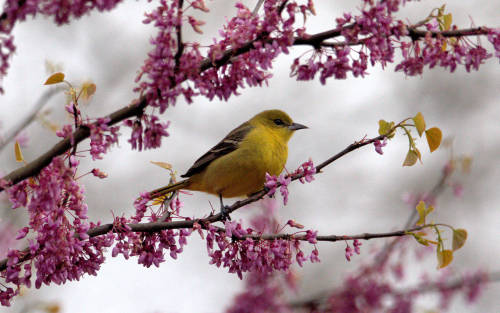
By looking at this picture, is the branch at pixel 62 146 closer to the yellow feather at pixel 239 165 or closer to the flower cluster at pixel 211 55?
the flower cluster at pixel 211 55

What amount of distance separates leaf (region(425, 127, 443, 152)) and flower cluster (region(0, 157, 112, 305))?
1868 millimetres

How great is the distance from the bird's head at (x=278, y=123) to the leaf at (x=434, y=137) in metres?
3.24

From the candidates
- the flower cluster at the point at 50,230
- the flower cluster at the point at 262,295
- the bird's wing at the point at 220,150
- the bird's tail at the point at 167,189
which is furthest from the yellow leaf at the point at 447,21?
the flower cluster at the point at 262,295

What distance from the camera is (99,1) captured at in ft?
7.12

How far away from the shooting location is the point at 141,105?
97.7 inches

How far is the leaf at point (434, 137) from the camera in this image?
9.87 feet

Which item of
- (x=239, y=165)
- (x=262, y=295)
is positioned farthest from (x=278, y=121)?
(x=262, y=295)

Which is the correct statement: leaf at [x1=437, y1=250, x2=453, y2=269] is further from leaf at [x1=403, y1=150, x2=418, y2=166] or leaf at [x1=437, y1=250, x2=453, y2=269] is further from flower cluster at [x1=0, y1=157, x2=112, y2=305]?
flower cluster at [x1=0, y1=157, x2=112, y2=305]

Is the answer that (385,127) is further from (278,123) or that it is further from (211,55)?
(278,123)

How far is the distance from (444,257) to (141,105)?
5.89 ft

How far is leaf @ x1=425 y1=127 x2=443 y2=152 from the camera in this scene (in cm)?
301

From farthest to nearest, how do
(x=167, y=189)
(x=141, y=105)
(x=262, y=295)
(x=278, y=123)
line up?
(x=278, y=123), (x=262, y=295), (x=167, y=189), (x=141, y=105)

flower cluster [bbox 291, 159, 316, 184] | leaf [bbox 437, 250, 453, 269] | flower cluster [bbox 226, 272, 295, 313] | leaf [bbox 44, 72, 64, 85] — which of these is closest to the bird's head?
flower cluster [bbox 226, 272, 295, 313]

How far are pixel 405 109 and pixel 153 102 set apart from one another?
1438cm
